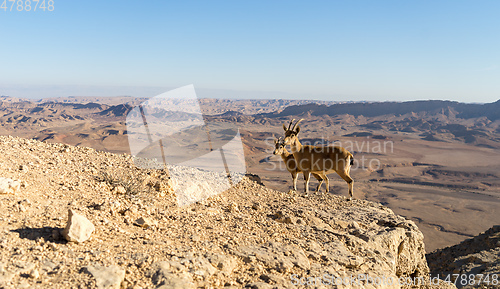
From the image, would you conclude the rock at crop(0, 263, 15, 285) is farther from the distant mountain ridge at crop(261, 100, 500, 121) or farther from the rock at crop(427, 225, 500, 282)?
the distant mountain ridge at crop(261, 100, 500, 121)

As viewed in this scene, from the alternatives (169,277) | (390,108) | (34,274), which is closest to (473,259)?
(169,277)

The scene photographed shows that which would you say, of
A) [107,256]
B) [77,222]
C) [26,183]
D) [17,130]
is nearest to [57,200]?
[26,183]

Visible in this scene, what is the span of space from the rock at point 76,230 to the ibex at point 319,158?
21.5ft

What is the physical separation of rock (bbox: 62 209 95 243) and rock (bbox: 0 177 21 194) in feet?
6.09

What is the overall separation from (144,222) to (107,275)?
1634 millimetres

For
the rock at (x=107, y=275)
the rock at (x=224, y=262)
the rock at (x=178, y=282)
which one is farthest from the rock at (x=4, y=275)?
the rock at (x=224, y=262)

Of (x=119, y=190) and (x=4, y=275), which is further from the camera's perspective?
(x=119, y=190)

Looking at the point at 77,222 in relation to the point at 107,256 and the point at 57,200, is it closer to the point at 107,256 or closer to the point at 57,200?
the point at 107,256

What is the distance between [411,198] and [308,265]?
2101 inches

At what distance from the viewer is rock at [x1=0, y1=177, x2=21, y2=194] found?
15.7 ft

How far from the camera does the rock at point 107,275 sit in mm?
3064

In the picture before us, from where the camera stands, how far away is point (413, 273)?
7.19m

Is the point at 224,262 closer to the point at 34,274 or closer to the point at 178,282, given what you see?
the point at 178,282

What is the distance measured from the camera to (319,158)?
9.58m
